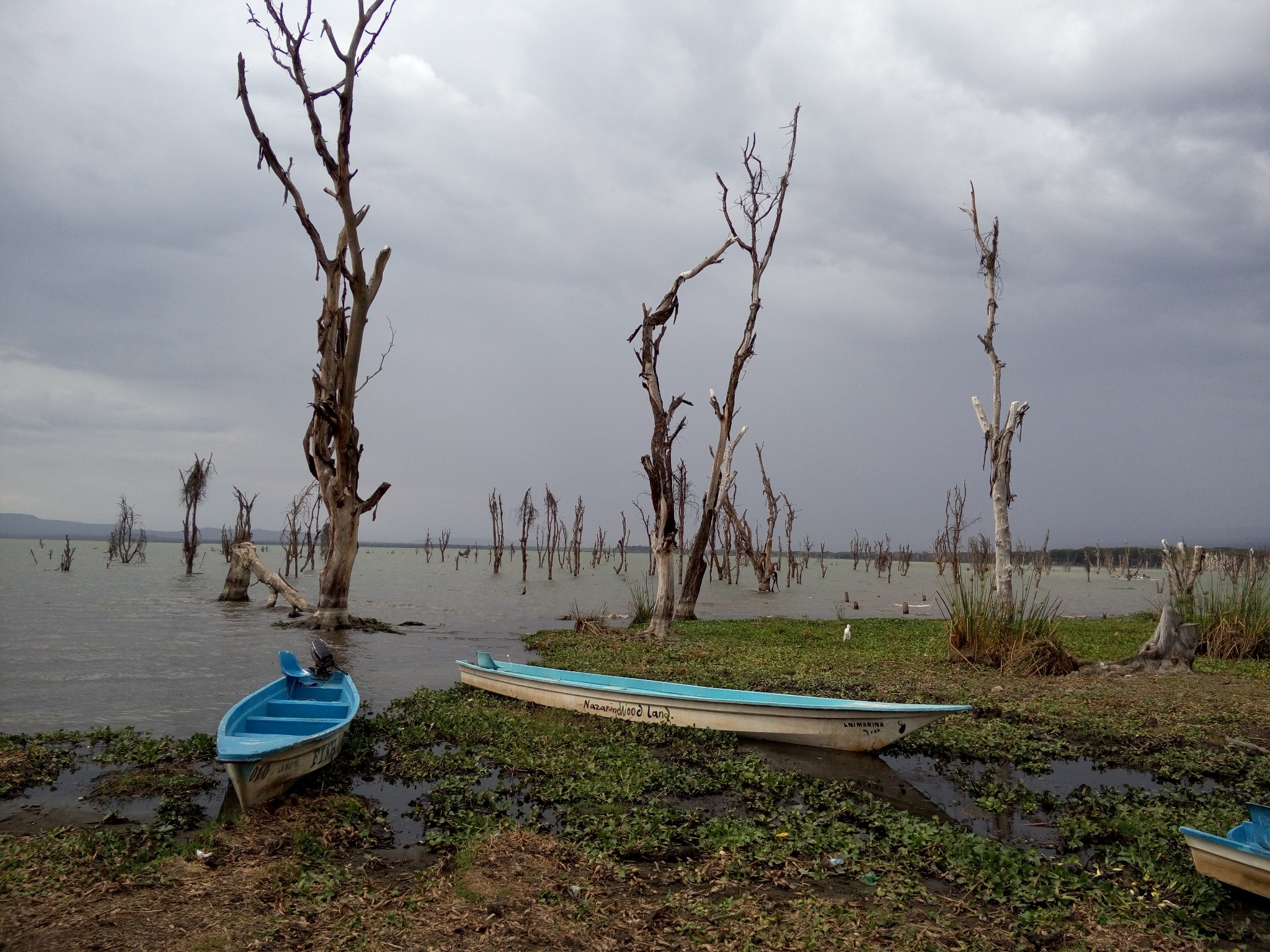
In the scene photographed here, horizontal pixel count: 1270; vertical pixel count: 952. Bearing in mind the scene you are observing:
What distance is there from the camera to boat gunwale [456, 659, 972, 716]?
6645 mm

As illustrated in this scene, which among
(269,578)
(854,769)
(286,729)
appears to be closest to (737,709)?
(854,769)

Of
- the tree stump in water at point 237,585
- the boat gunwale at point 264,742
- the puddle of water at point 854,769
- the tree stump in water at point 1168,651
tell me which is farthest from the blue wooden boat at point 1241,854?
the tree stump in water at point 237,585

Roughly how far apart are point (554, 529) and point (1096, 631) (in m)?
36.3

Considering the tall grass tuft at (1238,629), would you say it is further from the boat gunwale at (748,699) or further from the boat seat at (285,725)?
the boat seat at (285,725)

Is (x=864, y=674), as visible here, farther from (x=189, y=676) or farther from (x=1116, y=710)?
(x=189, y=676)

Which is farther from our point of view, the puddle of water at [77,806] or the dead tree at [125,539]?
the dead tree at [125,539]

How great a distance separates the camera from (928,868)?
4551 millimetres

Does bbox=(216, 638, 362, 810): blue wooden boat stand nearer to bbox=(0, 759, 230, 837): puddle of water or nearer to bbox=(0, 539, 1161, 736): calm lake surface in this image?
bbox=(0, 759, 230, 837): puddle of water

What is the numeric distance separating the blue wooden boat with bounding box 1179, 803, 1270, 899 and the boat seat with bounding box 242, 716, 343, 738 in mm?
6155

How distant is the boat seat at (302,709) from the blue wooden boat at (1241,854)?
6.53m

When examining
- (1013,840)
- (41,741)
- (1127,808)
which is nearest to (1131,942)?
(1013,840)

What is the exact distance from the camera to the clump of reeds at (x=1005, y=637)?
1082cm

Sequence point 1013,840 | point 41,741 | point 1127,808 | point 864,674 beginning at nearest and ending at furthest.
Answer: point 1013,840
point 1127,808
point 41,741
point 864,674

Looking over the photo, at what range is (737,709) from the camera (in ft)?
24.1
